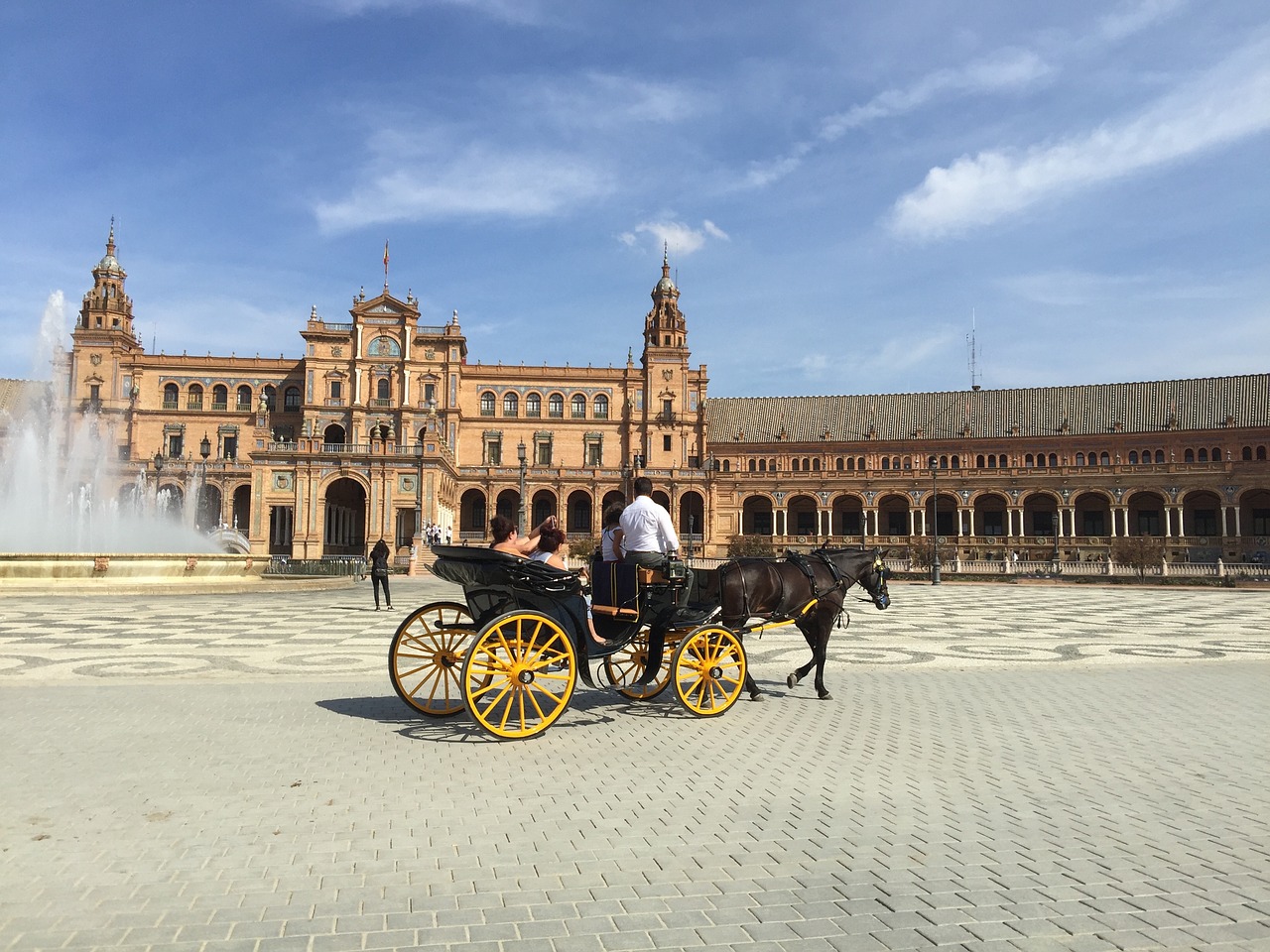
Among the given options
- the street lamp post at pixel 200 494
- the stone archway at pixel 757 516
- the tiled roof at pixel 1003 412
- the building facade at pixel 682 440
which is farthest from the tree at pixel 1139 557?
the street lamp post at pixel 200 494

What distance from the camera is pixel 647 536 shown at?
8.77 metres

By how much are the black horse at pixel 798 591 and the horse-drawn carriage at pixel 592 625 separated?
1 centimetres

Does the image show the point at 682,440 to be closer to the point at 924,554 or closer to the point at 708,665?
the point at 924,554

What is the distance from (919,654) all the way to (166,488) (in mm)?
68805

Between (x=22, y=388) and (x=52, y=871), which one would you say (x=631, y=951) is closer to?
(x=52, y=871)

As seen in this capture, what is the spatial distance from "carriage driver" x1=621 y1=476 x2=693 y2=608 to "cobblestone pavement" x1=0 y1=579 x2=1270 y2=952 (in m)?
1.65

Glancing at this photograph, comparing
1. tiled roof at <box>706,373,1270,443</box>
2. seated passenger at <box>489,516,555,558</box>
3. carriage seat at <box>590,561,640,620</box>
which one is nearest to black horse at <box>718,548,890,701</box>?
carriage seat at <box>590,561,640,620</box>

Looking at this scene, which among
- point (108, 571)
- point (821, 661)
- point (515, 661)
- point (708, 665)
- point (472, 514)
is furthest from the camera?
point (472, 514)

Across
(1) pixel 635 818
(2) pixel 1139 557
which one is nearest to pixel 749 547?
(2) pixel 1139 557

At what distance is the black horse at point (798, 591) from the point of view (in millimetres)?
9688

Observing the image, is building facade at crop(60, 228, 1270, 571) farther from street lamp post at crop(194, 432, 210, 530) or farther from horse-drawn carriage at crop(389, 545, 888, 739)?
horse-drawn carriage at crop(389, 545, 888, 739)

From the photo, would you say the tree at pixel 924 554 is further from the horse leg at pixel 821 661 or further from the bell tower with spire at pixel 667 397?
the horse leg at pixel 821 661

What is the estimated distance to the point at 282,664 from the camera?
12078 millimetres

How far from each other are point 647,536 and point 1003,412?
73.6m
